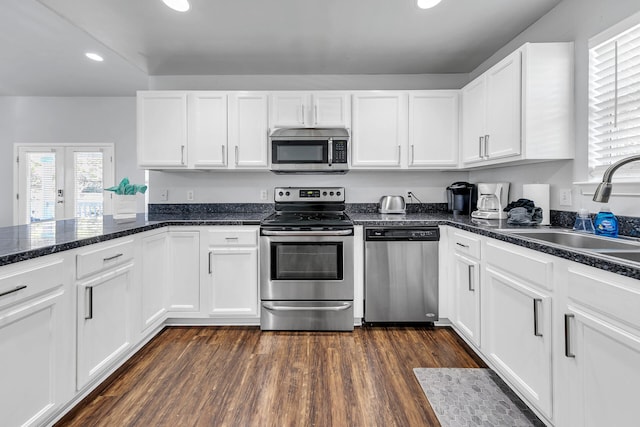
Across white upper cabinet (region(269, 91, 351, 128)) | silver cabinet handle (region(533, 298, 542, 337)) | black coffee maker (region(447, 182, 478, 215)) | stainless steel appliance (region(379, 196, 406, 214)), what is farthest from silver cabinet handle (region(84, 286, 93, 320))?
black coffee maker (region(447, 182, 478, 215))

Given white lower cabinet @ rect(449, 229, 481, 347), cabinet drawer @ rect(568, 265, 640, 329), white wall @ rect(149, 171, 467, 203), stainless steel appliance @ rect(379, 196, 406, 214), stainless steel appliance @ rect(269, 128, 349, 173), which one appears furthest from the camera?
white wall @ rect(149, 171, 467, 203)

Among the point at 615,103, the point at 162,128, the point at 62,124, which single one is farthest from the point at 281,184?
the point at 62,124

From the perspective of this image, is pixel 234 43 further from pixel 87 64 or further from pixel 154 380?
pixel 154 380

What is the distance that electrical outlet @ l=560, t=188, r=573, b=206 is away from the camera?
2.09 metres

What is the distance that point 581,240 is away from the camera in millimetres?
1776

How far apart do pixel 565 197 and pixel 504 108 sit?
0.74 meters

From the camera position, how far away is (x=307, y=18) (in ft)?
7.72

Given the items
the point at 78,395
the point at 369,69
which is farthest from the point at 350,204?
the point at 78,395

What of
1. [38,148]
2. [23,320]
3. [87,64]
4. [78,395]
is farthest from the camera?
[38,148]

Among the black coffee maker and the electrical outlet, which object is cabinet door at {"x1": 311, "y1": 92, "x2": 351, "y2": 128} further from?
the electrical outlet

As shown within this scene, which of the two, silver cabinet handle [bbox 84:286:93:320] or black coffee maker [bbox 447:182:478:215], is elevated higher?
black coffee maker [bbox 447:182:478:215]

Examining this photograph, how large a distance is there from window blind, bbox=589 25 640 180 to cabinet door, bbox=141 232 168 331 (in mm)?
3029

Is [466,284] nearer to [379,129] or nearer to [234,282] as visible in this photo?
[379,129]

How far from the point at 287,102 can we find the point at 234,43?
666 mm
